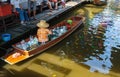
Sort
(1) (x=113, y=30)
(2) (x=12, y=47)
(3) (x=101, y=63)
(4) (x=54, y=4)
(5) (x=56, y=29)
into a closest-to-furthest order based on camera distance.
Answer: (3) (x=101, y=63) < (2) (x=12, y=47) < (5) (x=56, y=29) < (1) (x=113, y=30) < (4) (x=54, y=4)

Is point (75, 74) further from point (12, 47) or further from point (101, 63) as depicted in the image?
point (12, 47)

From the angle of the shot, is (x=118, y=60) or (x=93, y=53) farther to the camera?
(x=93, y=53)

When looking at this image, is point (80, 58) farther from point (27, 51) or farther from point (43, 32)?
point (27, 51)

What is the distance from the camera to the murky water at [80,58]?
9.56m

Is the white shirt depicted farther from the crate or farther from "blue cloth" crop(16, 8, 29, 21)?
the crate

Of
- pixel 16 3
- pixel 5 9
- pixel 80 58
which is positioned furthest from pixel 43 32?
pixel 16 3

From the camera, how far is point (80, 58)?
10.8 meters

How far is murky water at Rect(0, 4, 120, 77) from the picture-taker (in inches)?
376

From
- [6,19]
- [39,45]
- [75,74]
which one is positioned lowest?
[75,74]

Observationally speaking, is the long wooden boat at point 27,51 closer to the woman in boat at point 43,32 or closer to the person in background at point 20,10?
the woman in boat at point 43,32

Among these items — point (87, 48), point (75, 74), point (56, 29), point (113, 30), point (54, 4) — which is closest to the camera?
point (75, 74)

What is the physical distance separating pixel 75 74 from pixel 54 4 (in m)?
9.25

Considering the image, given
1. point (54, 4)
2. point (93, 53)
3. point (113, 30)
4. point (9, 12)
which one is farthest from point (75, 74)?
point (54, 4)

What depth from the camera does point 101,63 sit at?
408 inches
